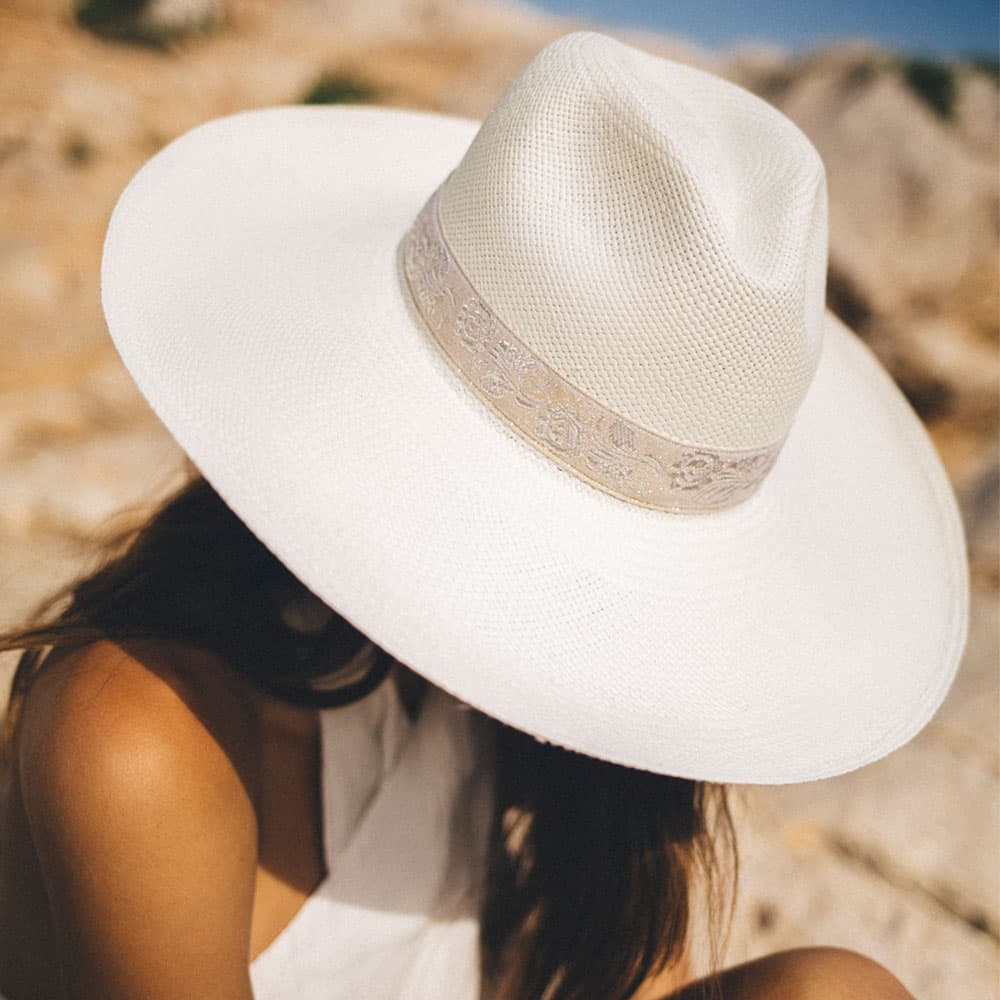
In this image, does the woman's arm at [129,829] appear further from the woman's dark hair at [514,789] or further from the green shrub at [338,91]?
the green shrub at [338,91]

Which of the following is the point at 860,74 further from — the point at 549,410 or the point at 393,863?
the point at 393,863

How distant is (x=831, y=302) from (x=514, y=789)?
16.4 ft

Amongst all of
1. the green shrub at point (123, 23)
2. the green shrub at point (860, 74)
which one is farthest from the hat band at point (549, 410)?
the green shrub at point (123, 23)

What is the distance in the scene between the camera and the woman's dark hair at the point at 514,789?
3.90 ft

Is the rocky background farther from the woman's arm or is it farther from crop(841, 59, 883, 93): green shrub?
the woman's arm

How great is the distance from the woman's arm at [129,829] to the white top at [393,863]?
11.6 inches

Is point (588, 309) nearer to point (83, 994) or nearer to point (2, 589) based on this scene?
point (83, 994)

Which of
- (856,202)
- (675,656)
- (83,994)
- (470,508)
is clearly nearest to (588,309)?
(470,508)

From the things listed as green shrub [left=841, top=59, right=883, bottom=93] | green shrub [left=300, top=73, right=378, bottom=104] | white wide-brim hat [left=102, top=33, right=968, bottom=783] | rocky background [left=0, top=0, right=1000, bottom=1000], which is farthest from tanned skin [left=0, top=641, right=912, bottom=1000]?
green shrub [left=300, top=73, right=378, bottom=104]

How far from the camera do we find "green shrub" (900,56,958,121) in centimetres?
643

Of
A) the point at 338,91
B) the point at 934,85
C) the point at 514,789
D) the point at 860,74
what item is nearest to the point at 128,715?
the point at 514,789

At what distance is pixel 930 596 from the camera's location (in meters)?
1.31

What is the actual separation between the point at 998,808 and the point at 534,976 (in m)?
1.46

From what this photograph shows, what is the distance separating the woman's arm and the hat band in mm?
575
